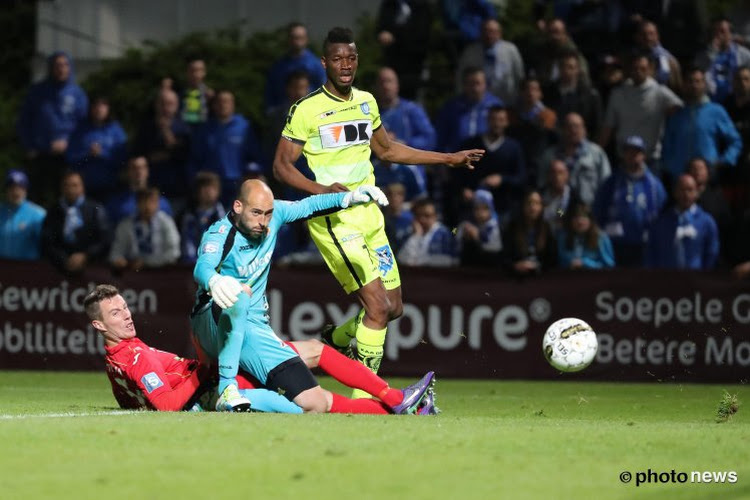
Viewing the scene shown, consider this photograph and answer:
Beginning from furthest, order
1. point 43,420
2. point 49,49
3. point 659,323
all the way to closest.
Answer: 1. point 49,49
2. point 659,323
3. point 43,420

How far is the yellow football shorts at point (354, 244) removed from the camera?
10359 mm

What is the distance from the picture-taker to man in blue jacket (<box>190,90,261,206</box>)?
52.5ft

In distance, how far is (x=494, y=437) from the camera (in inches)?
300

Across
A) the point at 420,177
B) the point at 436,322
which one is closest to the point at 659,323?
the point at 436,322

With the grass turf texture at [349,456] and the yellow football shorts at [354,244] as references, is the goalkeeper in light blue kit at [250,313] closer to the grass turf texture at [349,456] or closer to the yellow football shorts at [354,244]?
the grass turf texture at [349,456]

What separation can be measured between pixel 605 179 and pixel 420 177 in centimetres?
205

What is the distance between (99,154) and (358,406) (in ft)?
26.3

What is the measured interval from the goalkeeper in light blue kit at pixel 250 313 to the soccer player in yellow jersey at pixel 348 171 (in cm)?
80

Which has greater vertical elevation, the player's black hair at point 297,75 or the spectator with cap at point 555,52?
the spectator with cap at point 555,52

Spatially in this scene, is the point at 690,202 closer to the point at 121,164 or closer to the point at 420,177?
the point at 420,177

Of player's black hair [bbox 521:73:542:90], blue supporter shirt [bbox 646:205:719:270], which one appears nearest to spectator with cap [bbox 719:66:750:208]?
blue supporter shirt [bbox 646:205:719:270]

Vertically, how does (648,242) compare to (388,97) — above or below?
below

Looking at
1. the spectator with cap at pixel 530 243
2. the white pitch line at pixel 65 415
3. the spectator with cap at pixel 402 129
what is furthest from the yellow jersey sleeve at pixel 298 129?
the spectator with cap at pixel 402 129

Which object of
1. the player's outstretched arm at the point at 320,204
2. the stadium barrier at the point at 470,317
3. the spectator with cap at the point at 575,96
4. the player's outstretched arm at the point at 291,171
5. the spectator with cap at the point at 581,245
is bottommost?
the stadium barrier at the point at 470,317
